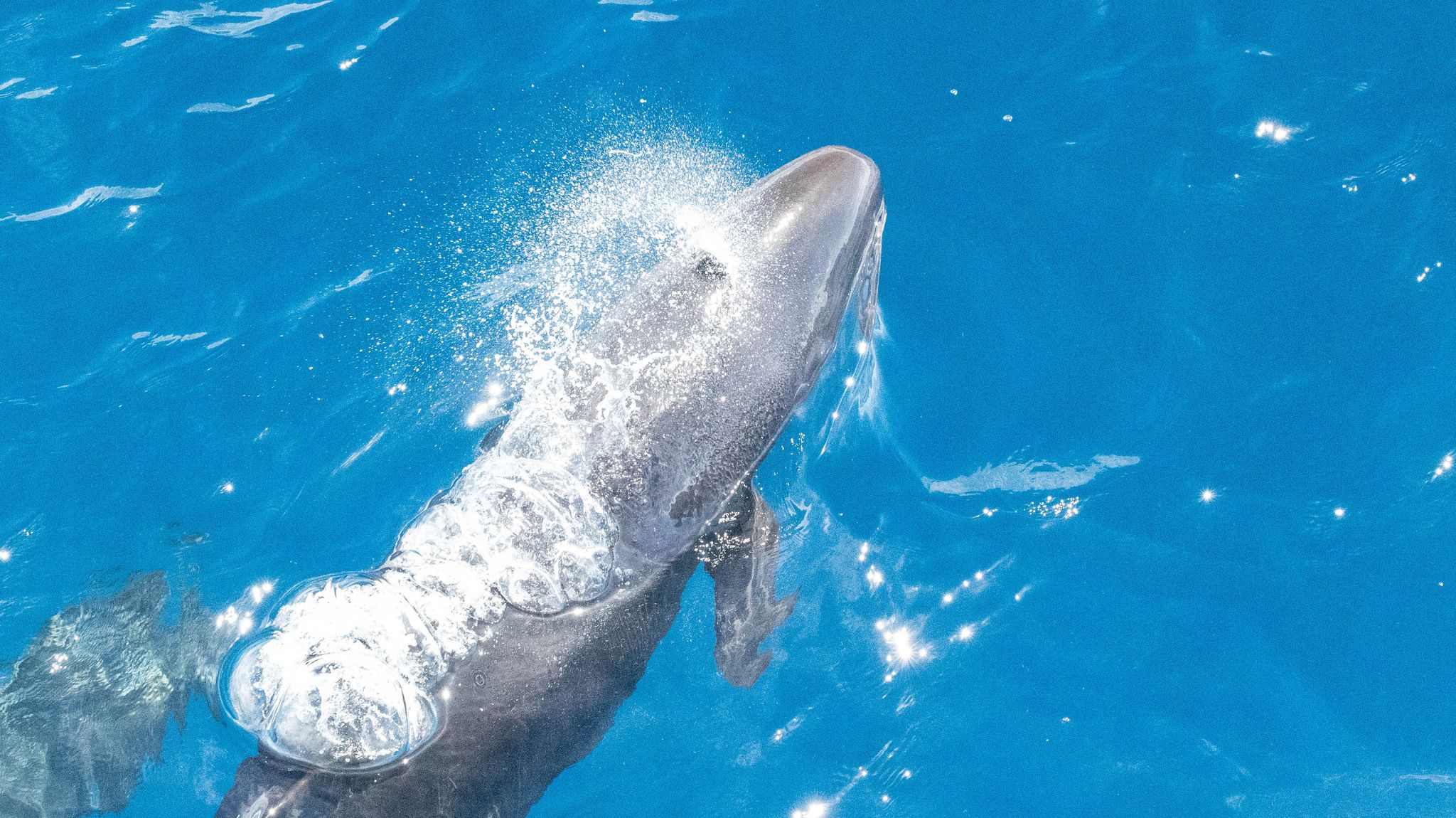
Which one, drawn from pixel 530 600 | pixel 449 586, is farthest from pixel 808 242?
pixel 449 586

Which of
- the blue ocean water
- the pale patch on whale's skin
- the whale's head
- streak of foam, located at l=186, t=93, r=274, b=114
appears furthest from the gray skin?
streak of foam, located at l=186, t=93, r=274, b=114

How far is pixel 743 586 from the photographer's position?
28.2 ft

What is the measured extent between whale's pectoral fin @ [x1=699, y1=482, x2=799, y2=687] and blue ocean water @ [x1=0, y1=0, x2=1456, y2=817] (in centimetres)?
24

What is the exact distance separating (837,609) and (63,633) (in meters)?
A: 6.53

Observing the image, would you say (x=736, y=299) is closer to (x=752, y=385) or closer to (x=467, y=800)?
(x=752, y=385)

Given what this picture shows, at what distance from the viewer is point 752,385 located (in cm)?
817

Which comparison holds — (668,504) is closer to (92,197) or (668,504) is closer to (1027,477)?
(1027,477)

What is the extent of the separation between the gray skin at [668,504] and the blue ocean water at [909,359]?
0.54 metres

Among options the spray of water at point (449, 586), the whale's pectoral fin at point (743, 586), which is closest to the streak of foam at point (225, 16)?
the spray of water at point (449, 586)

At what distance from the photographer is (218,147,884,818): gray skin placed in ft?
23.2

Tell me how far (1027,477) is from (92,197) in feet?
31.5

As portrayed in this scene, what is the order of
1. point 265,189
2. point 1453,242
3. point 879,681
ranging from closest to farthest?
point 879,681 → point 1453,242 → point 265,189

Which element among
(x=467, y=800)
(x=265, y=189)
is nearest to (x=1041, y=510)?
(x=467, y=800)

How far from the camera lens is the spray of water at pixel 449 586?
7.04 metres
